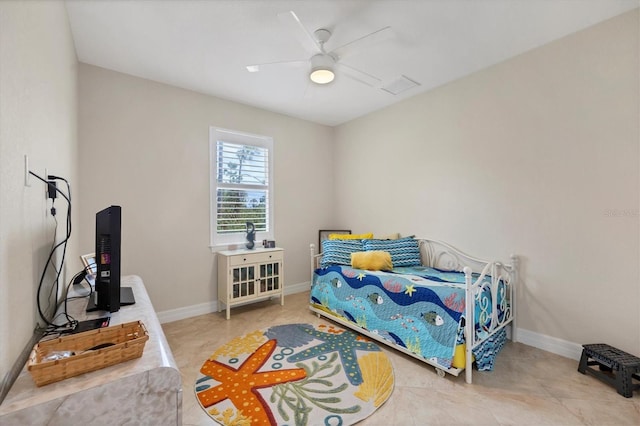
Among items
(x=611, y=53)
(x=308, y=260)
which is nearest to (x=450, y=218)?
(x=611, y=53)

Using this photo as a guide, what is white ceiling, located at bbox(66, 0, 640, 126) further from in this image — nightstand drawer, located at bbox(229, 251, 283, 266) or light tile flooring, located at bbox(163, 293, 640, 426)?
light tile flooring, located at bbox(163, 293, 640, 426)

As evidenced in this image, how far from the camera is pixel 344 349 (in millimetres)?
2439

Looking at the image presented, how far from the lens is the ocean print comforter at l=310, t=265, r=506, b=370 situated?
204cm

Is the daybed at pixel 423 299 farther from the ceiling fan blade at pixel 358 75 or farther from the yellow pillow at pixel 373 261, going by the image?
the ceiling fan blade at pixel 358 75

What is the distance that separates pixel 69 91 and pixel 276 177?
7.48ft

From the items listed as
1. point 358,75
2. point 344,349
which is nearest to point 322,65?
point 358,75

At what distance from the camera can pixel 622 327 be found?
2.09m

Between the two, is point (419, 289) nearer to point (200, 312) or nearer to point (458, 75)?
point (458, 75)

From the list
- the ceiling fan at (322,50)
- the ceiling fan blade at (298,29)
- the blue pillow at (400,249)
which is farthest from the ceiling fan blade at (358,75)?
the blue pillow at (400,249)

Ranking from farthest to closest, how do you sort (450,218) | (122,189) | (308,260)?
1. (308,260)
2. (450,218)
3. (122,189)

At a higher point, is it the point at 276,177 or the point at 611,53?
the point at 611,53

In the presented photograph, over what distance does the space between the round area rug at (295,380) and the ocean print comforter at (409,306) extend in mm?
258

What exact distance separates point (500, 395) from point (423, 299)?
0.73 metres

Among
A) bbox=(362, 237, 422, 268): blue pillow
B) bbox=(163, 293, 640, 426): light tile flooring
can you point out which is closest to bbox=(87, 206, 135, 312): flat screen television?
bbox=(163, 293, 640, 426): light tile flooring
